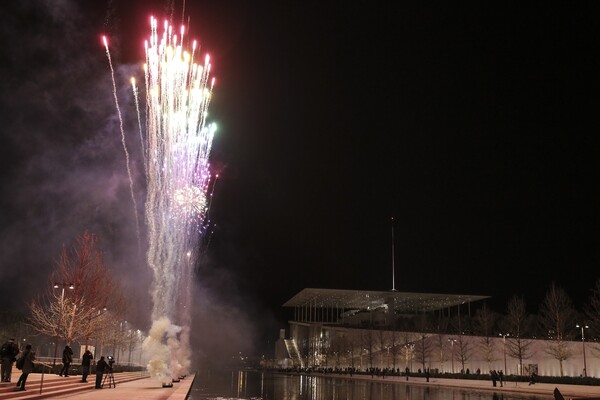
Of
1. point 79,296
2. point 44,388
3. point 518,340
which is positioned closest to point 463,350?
point 518,340

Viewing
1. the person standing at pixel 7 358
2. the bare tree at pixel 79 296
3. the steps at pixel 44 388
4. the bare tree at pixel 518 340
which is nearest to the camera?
the steps at pixel 44 388

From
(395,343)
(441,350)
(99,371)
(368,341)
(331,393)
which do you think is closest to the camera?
(99,371)

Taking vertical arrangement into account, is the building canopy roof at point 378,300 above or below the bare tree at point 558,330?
above

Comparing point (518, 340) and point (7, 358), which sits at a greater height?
point (518, 340)

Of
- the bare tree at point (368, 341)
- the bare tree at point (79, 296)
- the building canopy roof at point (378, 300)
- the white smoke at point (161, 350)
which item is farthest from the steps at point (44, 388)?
the building canopy roof at point (378, 300)

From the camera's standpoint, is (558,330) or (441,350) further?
(441,350)

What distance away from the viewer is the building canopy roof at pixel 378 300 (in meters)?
81.3

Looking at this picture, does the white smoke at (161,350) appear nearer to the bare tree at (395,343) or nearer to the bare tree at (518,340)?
the bare tree at (518,340)

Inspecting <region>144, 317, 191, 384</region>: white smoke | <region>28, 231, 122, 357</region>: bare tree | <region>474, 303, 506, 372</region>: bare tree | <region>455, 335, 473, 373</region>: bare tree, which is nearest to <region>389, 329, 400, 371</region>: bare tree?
<region>455, 335, 473, 373</region>: bare tree

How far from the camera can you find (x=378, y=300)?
8869cm

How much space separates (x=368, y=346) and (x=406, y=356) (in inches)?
258

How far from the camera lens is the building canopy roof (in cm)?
8131

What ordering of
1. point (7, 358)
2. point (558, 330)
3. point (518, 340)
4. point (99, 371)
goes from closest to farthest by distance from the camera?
point (7, 358) < point (99, 371) < point (558, 330) < point (518, 340)

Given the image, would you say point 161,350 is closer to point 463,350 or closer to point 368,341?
point 463,350
